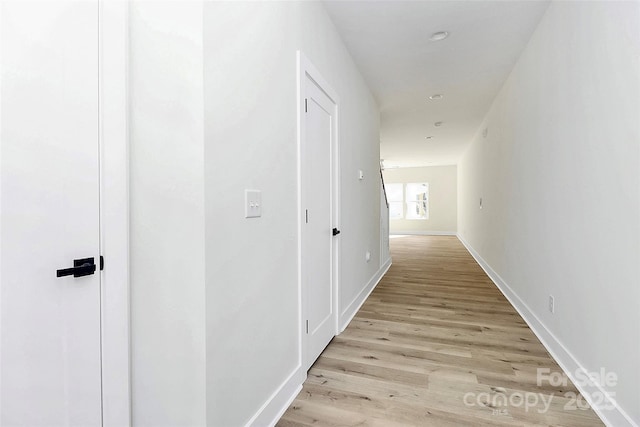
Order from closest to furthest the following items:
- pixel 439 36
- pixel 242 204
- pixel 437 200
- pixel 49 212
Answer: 1. pixel 49 212
2. pixel 242 204
3. pixel 439 36
4. pixel 437 200

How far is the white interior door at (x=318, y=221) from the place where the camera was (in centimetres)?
209

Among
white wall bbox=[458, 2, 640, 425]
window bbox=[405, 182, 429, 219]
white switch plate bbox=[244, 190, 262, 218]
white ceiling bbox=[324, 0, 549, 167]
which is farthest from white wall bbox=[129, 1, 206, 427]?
window bbox=[405, 182, 429, 219]

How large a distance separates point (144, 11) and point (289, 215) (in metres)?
1.12

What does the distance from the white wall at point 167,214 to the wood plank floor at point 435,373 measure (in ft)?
2.38

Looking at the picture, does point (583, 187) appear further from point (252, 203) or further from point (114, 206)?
point (114, 206)

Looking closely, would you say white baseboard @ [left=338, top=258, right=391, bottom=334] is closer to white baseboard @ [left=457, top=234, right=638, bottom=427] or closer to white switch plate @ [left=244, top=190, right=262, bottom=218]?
white baseboard @ [left=457, top=234, right=638, bottom=427]

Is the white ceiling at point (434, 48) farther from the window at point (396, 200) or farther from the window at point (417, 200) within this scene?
the window at point (396, 200)

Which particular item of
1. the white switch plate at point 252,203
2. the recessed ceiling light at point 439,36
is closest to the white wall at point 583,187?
the recessed ceiling light at point 439,36

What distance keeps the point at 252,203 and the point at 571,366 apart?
224 centimetres

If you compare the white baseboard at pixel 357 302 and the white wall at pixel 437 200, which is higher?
the white wall at pixel 437 200

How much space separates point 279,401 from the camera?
5.55 feet

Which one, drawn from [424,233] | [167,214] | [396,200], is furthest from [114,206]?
[396,200]

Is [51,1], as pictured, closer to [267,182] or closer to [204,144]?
[204,144]

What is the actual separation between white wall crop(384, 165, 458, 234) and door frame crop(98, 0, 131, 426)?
11.7 m
